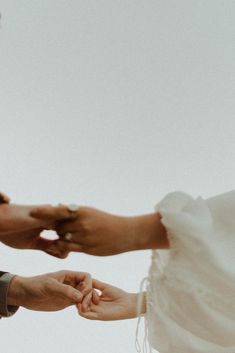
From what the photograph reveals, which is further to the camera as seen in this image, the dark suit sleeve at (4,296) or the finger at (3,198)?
the dark suit sleeve at (4,296)

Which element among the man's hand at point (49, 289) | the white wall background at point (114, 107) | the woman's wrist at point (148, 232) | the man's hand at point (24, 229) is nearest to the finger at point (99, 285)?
the man's hand at point (49, 289)

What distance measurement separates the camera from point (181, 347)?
685 millimetres

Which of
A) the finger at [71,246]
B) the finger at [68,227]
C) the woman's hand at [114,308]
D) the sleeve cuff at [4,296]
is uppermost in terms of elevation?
the finger at [68,227]

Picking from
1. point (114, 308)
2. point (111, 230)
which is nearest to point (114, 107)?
point (114, 308)

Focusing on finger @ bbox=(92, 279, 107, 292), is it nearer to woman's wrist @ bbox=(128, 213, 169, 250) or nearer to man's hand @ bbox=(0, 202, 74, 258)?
man's hand @ bbox=(0, 202, 74, 258)

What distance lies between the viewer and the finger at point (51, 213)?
27.6 inches

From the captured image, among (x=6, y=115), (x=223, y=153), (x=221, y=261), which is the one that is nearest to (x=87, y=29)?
(x=6, y=115)

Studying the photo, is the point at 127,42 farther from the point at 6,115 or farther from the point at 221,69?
the point at 6,115

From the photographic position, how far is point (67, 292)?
0.90 m

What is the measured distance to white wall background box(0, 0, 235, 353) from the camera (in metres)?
1.59

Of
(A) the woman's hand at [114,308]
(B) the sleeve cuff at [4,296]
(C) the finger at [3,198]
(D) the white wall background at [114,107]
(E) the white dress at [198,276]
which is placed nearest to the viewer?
(E) the white dress at [198,276]

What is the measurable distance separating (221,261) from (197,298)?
7 centimetres

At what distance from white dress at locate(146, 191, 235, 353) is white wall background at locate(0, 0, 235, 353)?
2.71ft

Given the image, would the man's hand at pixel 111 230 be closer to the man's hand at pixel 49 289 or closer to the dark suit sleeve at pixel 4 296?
the man's hand at pixel 49 289
